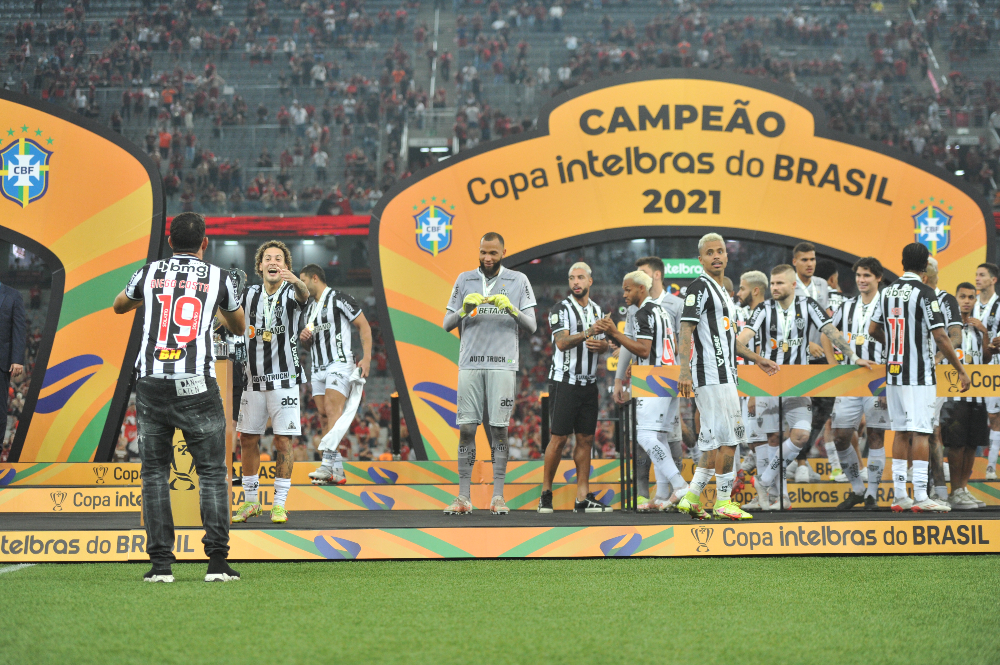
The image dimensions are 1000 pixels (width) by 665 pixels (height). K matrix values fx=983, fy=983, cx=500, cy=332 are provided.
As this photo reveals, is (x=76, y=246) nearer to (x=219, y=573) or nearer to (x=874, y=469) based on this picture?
(x=219, y=573)

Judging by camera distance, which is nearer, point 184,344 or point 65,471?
point 184,344

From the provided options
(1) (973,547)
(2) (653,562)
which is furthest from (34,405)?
(1) (973,547)

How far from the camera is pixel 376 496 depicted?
9.27 m

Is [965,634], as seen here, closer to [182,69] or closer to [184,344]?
[184,344]

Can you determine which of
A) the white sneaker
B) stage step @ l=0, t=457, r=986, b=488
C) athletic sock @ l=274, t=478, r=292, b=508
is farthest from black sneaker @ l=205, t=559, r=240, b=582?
the white sneaker

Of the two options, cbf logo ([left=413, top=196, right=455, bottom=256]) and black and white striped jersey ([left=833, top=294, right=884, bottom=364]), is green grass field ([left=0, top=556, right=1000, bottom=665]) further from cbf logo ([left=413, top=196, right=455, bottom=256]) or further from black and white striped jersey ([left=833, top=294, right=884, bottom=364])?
cbf logo ([left=413, top=196, right=455, bottom=256])

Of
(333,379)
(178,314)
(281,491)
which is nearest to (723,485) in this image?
(281,491)

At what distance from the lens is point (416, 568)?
5730mm

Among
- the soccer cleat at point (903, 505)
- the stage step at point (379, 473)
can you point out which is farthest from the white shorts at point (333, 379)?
the soccer cleat at point (903, 505)

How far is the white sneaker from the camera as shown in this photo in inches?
321

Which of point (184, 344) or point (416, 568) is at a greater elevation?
point (184, 344)

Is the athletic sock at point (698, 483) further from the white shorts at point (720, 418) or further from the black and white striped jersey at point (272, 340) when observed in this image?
the black and white striped jersey at point (272, 340)

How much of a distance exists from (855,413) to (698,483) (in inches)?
83.8

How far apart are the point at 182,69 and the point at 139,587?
104 feet
